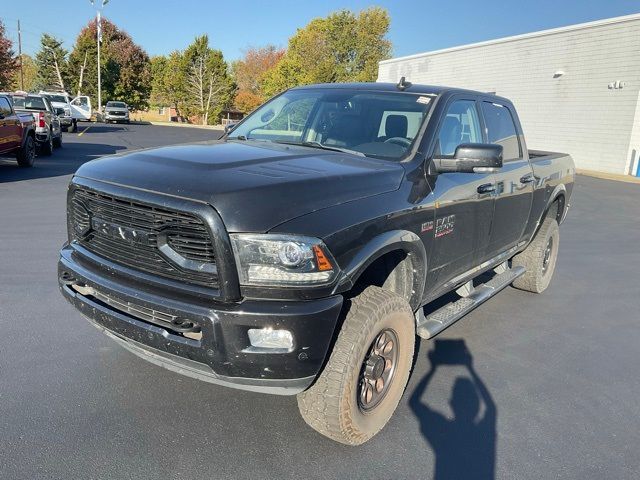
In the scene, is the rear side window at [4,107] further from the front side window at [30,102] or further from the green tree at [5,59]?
the green tree at [5,59]

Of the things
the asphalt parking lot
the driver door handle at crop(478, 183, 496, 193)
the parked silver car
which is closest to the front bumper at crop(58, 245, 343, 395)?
the asphalt parking lot

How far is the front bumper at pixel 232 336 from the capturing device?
7.89ft

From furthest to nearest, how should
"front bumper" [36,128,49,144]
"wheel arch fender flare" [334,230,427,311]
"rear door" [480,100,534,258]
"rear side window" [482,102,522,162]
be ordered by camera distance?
"front bumper" [36,128,49,144] → "rear side window" [482,102,522,162] → "rear door" [480,100,534,258] → "wheel arch fender flare" [334,230,427,311]

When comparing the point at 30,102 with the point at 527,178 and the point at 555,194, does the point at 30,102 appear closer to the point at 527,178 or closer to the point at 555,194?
the point at 555,194

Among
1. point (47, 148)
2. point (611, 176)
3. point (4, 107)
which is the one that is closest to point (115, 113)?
point (47, 148)

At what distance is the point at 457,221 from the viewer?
3.70 m

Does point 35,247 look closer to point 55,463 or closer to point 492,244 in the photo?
point 55,463

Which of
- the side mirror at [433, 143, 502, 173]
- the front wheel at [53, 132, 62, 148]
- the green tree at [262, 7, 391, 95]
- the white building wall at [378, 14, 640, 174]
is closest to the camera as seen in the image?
the side mirror at [433, 143, 502, 173]

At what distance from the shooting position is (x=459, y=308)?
402 centimetres

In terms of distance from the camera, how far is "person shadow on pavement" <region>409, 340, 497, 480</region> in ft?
9.22

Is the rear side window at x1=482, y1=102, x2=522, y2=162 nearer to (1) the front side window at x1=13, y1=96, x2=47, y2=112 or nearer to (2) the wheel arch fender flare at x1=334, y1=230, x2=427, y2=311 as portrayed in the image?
(2) the wheel arch fender flare at x1=334, y1=230, x2=427, y2=311

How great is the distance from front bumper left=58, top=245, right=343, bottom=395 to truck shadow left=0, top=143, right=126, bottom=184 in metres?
10.9

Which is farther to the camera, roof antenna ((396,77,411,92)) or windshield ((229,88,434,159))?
roof antenna ((396,77,411,92))

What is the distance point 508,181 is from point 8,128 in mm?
11602
